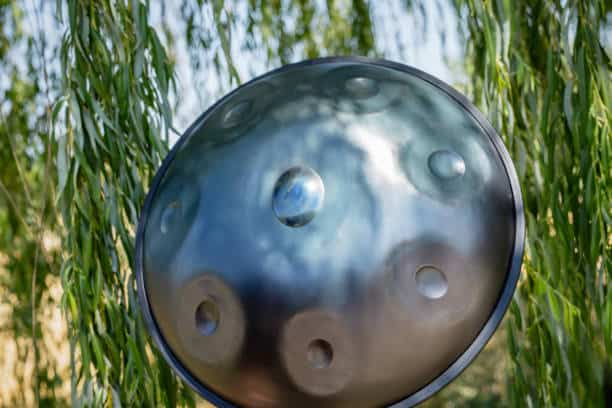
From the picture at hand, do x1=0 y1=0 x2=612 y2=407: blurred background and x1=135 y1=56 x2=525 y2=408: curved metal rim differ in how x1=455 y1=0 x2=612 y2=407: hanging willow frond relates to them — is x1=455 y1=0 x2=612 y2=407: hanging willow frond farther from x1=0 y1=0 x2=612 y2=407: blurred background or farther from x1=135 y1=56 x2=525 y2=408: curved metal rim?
x1=135 y1=56 x2=525 y2=408: curved metal rim

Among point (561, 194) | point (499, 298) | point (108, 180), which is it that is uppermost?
point (108, 180)

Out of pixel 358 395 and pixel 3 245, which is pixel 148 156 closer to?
pixel 358 395

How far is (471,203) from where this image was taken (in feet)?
2.63

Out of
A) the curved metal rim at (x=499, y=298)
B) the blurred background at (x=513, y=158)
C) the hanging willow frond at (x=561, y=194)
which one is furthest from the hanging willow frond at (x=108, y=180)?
the hanging willow frond at (x=561, y=194)

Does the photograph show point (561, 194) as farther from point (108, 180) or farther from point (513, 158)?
point (108, 180)

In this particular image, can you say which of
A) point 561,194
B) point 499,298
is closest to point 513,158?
point 561,194

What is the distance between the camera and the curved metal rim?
2.71ft

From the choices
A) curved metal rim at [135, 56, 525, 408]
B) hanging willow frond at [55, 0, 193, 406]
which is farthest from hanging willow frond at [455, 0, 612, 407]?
hanging willow frond at [55, 0, 193, 406]

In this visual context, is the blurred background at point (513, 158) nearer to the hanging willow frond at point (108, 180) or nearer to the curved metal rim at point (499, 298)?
the hanging willow frond at point (108, 180)

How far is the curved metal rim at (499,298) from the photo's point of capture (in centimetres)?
82

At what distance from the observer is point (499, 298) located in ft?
2.78

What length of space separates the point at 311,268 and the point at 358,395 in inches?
5.4

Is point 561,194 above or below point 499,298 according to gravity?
above

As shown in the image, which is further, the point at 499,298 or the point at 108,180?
the point at 108,180
